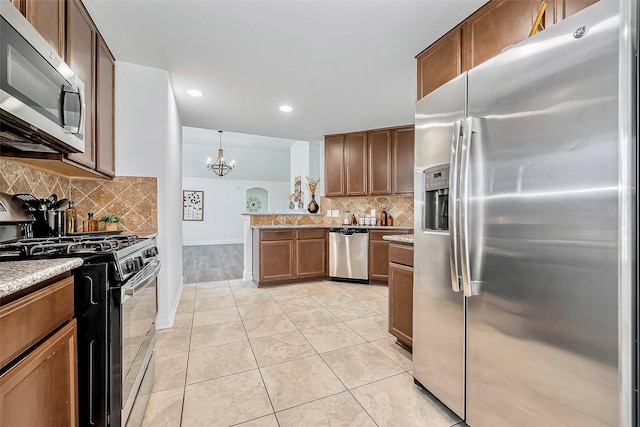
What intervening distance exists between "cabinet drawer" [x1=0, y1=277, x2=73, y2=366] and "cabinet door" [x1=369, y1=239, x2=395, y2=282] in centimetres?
356

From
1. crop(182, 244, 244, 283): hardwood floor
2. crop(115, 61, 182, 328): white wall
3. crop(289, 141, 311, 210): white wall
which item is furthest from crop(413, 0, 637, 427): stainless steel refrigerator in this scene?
crop(289, 141, 311, 210): white wall

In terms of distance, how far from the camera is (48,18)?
1418mm

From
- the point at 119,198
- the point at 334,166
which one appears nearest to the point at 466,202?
the point at 119,198

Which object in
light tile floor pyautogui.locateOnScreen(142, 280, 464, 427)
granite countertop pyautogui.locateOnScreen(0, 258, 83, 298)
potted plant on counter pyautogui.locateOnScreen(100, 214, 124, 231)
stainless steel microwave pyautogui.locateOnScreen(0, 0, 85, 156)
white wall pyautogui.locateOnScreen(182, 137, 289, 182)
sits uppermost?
white wall pyautogui.locateOnScreen(182, 137, 289, 182)

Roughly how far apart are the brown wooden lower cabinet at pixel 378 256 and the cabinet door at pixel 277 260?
115 cm

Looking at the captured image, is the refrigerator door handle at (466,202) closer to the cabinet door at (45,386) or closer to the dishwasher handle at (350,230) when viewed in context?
the cabinet door at (45,386)

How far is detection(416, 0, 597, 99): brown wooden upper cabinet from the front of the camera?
1.29 m

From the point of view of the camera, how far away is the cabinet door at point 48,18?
50.4 inches

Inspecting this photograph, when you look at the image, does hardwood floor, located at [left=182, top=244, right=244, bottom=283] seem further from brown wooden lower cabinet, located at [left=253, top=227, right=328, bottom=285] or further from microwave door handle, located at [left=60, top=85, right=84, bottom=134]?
microwave door handle, located at [left=60, top=85, right=84, bottom=134]

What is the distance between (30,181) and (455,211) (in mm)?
2505

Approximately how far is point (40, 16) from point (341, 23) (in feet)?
5.31

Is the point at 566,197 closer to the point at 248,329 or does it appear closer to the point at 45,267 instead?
the point at 45,267

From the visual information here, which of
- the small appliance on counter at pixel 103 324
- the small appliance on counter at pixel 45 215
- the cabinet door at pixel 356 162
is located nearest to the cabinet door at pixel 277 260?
the cabinet door at pixel 356 162

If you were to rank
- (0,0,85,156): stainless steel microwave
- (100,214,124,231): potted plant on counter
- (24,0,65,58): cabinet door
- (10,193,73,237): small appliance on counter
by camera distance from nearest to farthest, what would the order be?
(0,0,85,156): stainless steel microwave → (24,0,65,58): cabinet door → (10,193,73,237): small appliance on counter → (100,214,124,231): potted plant on counter
